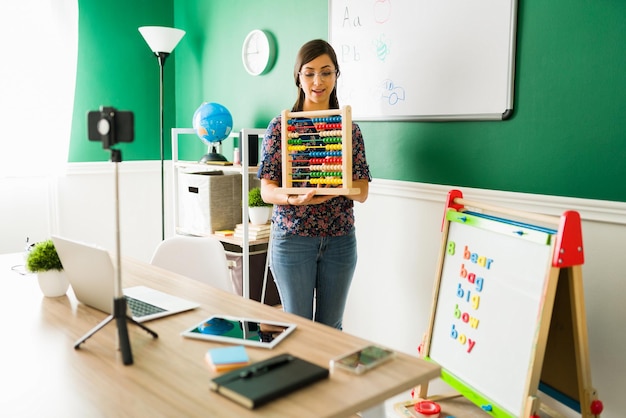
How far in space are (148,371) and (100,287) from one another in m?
0.38

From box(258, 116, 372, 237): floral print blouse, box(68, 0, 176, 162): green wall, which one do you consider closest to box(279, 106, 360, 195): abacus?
box(258, 116, 372, 237): floral print blouse

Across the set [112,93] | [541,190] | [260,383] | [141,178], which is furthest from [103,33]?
[260,383]

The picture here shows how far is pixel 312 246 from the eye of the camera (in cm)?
225

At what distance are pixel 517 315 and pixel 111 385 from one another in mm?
1198

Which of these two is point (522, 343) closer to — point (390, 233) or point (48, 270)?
point (390, 233)

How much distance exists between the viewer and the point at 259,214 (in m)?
3.10

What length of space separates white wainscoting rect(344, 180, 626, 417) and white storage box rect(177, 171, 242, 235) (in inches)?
32.9

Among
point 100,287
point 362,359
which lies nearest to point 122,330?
point 100,287

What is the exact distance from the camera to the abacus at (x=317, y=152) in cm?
211

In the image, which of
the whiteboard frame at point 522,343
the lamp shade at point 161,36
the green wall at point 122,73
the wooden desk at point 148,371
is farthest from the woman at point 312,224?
the green wall at point 122,73

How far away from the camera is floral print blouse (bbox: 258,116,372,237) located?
2234 mm

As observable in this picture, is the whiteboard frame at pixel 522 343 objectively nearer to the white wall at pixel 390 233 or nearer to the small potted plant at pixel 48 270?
the white wall at pixel 390 233

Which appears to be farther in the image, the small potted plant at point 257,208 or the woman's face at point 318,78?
the small potted plant at point 257,208

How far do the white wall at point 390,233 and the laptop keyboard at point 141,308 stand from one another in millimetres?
1278
